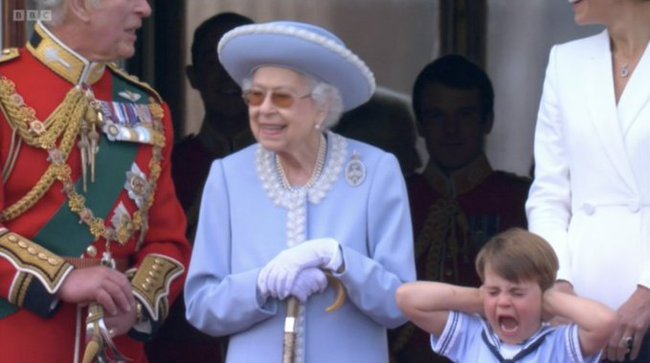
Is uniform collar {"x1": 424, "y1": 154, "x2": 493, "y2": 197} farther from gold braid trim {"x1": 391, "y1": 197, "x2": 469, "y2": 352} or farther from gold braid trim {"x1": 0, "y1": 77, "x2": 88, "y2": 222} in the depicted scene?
gold braid trim {"x1": 0, "y1": 77, "x2": 88, "y2": 222}

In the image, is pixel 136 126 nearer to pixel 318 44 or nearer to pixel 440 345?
pixel 318 44

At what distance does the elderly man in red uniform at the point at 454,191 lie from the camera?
6.71 m

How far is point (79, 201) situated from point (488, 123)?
1.91 meters

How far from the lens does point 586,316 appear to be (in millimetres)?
4707

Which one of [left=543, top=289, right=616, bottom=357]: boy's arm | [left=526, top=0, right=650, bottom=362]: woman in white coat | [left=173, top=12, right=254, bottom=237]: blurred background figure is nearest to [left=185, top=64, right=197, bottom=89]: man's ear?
[left=173, top=12, right=254, bottom=237]: blurred background figure

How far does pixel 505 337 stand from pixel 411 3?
229 cm

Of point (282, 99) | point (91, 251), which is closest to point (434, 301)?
point (282, 99)

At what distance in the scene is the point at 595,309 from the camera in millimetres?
4719

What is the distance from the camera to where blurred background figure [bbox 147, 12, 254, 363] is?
6.75 metres

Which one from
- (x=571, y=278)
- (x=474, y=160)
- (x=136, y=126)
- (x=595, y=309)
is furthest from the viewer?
(x=474, y=160)

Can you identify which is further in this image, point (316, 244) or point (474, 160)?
point (474, 160)

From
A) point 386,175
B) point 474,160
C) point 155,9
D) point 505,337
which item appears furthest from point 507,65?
point 505,337

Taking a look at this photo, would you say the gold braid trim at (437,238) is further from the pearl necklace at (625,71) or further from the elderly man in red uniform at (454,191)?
the pearl necklace at (625,71)

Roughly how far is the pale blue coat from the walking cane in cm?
3
